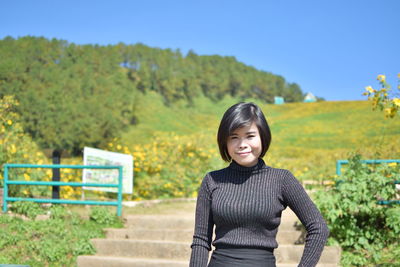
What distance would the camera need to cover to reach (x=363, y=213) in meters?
6.41

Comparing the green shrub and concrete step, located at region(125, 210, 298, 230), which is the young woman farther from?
the green shrub

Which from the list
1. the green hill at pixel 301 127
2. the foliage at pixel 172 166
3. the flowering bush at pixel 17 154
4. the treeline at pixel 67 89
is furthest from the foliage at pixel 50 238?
the treeline at pixel 67 89

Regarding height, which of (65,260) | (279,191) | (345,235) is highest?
(279,191)

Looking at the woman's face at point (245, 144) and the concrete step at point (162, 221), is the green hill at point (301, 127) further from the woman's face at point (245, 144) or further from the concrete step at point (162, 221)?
the woman's face at point (245, 144)

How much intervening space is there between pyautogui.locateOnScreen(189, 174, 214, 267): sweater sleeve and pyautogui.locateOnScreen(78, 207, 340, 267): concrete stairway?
416 centimetres

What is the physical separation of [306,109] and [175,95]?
1149cm

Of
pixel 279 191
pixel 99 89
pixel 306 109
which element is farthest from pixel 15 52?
pixel 306 109

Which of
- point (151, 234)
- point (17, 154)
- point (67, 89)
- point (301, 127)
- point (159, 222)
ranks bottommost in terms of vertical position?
point (151, 234)

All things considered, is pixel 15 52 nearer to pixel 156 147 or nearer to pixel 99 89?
pixel 99 89

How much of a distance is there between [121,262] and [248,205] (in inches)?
196

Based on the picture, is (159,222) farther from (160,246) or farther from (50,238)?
(50,238)

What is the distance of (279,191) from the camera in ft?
7.04

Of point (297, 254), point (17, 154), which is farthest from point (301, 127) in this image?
point (297, 254)

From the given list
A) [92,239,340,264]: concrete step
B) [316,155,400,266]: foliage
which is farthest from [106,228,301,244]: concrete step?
[316,155,400,266]: foliage
